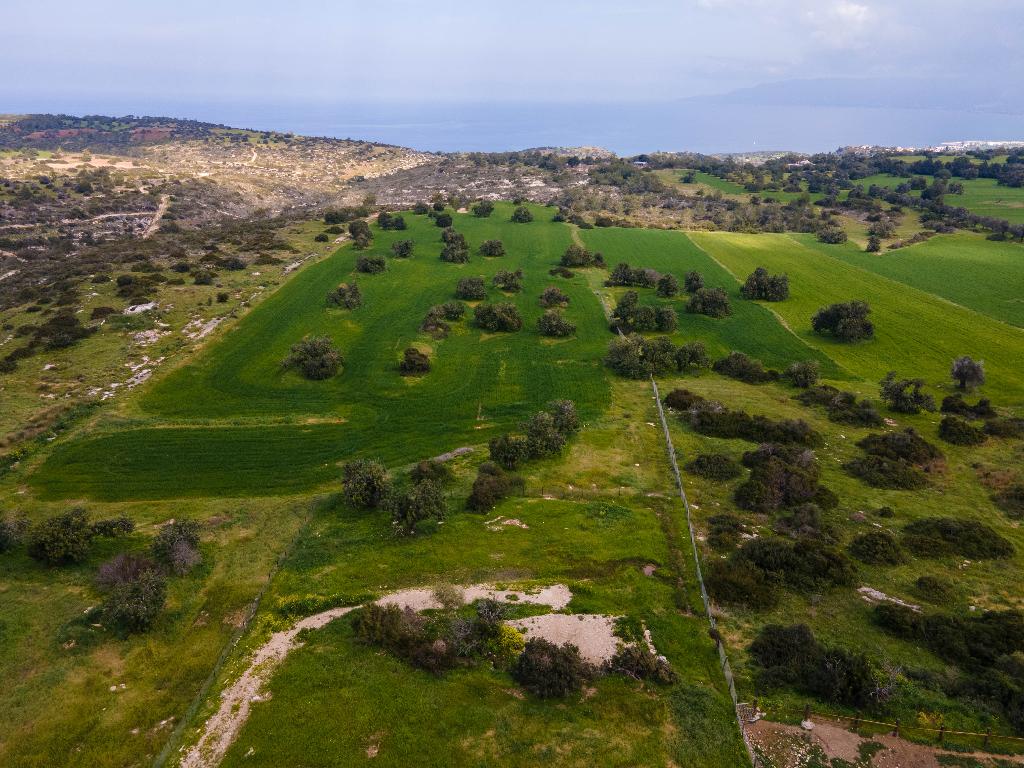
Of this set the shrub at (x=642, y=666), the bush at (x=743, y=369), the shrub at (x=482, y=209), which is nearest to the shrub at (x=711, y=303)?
the bush at (x=743, y=369)

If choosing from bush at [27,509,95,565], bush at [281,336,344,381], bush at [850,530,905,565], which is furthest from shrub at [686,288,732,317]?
bush at [27,509,95,565]

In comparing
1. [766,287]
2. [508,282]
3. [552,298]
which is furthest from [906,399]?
[508,282]

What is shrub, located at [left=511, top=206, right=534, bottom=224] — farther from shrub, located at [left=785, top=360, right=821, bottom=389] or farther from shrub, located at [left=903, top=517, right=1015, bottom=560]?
shrub, located at [left=903, top=517, right=1015, bottom=560]

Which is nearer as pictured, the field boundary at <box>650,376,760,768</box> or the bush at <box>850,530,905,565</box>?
the field boundary at <box>650,376,760,768</box>

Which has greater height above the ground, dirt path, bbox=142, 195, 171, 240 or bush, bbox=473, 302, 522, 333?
dirt path, bbox=142, 195, 171, 240

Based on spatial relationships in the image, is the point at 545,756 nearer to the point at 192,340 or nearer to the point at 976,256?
the point at 192,340
